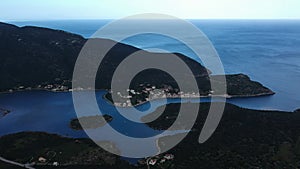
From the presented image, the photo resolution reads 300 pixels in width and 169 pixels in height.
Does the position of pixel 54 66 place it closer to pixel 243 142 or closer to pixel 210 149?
pixel 210 149

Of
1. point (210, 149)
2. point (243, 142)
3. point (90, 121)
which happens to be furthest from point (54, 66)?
point (243, 142)

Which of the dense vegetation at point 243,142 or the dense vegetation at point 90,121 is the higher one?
the dense vegetation at point 243,142

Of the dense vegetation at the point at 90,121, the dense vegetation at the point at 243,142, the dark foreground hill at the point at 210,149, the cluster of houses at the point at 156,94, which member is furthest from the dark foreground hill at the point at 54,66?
the dark foreground hill at the point at 210,149

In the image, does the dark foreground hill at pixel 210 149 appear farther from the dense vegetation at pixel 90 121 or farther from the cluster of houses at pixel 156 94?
the cluster of houses at pixel 156 94

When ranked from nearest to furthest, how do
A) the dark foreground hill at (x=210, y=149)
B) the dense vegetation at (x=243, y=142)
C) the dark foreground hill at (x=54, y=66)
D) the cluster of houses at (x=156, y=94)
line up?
the dark foreground hill at (x=210, y=149), the dense vegetation at (x=243, y=142), the cluster of houses at (x=156, y=94), the dark foreground hill at (x=54, y=66)

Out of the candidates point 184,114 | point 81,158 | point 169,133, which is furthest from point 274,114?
Answer: point 81,158

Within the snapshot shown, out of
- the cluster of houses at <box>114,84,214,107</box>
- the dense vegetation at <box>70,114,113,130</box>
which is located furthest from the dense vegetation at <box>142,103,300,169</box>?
the cluster of houses at <box>114,84,214,107</box>

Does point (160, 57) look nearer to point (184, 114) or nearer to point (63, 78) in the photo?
point (63, 78)

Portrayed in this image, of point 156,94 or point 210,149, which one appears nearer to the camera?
point 210,149

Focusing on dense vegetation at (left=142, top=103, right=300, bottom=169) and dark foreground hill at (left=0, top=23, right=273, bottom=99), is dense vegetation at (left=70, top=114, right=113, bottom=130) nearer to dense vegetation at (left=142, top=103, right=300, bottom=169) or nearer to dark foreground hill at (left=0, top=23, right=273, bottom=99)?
dense vegetation at (left=142, top=103, right=300, bottom=169)
